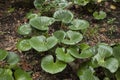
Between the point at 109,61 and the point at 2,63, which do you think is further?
the point at 2,63

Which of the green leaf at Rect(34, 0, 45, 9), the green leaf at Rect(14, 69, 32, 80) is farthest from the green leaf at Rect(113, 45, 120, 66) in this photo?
the green leaf at Rect(34, 0, 45, 9)

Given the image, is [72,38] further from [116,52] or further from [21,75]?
[21,75]

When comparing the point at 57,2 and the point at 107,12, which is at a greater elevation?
the point at 57,2

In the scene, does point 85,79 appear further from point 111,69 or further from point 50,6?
point 50,6

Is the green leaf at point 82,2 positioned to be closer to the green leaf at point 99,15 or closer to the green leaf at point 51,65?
the green leaf at point 99,15

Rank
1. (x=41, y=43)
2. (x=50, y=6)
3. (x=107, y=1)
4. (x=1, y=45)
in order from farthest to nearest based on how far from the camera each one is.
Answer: (x=107, y=1) < (x=50, y=6) < (x=1, y=45) < (x=41, y=43)

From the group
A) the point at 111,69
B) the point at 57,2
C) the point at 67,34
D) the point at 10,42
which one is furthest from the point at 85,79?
the point at 57,2

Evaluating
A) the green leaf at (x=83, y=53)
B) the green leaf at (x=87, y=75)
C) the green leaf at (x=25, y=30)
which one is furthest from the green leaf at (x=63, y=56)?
the green leaf at (x=25, y=30)
